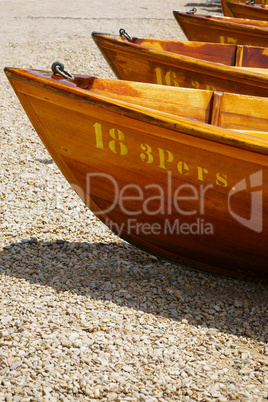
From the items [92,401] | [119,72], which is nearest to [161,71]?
[119,72]

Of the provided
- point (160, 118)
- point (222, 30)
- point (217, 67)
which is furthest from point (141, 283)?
point (222, 30)

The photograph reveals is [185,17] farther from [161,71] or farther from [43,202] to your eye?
[43,202]

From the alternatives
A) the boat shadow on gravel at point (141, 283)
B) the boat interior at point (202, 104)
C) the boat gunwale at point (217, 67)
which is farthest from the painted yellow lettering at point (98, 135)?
the boat gunwale at point (217, 67)

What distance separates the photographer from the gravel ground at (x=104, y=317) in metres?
2.57

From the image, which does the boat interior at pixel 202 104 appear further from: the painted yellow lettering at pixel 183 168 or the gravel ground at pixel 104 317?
the gravel ground at pixel 104 317

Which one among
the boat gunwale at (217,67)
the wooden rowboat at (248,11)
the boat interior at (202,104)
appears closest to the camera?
the boat interior at (202,104)

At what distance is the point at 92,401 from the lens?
2.45 metres

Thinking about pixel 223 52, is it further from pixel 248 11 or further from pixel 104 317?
pixel 104 317

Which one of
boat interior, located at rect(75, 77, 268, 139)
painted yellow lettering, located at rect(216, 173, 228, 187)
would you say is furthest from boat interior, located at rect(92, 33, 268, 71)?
painted yellow lettering, located at rect(216, 173, 228, 187)

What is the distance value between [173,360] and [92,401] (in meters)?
0.52

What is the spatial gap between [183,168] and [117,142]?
0.44 metres

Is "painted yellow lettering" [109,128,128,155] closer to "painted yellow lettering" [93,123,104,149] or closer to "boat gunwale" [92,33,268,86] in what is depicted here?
"painted yellow lettering" [93,123,104,149]

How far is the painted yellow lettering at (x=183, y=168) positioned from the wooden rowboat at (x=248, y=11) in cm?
574

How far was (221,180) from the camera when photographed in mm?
3076
